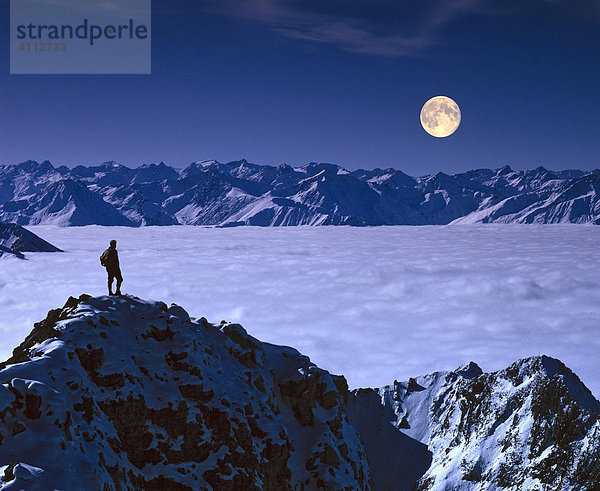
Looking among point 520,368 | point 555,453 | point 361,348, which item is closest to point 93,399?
point 555,453

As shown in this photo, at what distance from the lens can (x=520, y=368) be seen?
96.2m

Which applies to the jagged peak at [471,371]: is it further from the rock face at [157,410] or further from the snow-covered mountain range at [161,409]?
the rock face at [157,410]

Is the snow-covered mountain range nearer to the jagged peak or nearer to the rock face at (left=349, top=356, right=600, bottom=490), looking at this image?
the rock face at (left=349, top=356, right=600, bottom=490)

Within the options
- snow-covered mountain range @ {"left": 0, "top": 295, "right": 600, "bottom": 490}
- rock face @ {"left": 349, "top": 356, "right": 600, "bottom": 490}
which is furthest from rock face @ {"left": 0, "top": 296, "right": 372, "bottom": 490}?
rock face @ {"left": 349, "top": 356, "right": 600, "bottom": 490}

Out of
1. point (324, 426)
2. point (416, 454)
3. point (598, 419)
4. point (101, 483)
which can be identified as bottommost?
point (416, 454)

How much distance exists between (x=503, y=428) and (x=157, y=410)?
270 ft

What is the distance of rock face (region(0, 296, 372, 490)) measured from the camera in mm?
24953

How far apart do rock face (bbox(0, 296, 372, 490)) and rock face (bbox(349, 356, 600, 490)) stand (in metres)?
51.5

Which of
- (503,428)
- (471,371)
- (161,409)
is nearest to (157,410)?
(161,409)

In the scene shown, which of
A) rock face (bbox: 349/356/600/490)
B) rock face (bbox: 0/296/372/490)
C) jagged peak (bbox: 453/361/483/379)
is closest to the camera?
rock face (bbox: 0/296/372/490)

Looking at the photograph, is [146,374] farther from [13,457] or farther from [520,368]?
[520,368]

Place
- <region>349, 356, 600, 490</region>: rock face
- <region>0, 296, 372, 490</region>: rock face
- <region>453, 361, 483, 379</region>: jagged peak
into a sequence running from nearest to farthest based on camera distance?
<region>0, 296, 372, 490</region>: rock face
<region>349, 356, 600, 490</region>: rock face
<region>453, 361, 483, 379</region>: jagged peak

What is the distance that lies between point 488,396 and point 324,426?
70.1m

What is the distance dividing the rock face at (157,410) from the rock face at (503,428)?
51547 mm
